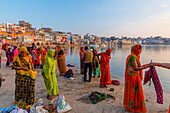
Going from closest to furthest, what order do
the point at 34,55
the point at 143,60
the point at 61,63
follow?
the point at 61,63
the point at 34,55
the point at 143,60

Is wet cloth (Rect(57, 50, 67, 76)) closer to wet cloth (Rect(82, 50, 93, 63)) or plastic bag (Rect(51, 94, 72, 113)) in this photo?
wet cloth (Rect(82, 50, 93, 63))

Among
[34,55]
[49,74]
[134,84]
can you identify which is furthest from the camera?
[34,55]

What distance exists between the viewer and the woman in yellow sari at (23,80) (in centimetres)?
298

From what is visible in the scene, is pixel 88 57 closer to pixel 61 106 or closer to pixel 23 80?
pixel 61 106

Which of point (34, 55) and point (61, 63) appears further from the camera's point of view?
point (34, 55)

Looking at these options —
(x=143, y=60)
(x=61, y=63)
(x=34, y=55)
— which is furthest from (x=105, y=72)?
(x=143, y=60)

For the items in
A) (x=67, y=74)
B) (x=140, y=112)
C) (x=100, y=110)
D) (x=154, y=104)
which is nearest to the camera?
(x=140, y=112)

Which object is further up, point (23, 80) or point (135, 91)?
point (23, 80)

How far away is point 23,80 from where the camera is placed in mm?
3039

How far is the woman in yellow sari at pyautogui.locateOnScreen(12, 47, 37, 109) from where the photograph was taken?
9.78 feet

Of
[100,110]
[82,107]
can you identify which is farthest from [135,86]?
[82,107]

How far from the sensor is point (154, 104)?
3.49 m

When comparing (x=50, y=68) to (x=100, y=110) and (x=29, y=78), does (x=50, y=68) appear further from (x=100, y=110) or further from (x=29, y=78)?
(x=100, y=110)

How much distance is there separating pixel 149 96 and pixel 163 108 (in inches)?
33.7
